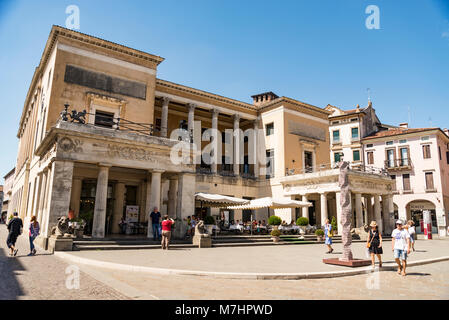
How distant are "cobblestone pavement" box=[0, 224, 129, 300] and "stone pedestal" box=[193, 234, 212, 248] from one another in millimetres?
7238

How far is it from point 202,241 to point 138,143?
623 centimetres

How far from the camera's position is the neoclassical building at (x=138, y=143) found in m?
15.7

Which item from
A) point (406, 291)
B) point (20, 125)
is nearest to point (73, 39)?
point (406, 291)

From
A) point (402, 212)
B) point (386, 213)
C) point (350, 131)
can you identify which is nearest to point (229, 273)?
point (386, 213)

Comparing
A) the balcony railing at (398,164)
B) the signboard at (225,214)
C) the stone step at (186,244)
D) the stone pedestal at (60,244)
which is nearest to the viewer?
the stone pedestal at (60,244)

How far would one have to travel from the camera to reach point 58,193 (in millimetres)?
14305

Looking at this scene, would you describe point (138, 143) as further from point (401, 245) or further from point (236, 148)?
point (236, 148)

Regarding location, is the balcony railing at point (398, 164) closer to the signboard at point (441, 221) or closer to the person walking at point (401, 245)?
the signboard at point (441, 221)

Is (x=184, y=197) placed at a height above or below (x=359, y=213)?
above

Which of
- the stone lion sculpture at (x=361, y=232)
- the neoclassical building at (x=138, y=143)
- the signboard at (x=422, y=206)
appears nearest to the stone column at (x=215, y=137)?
the neoclassical building at (x=138, y=143)

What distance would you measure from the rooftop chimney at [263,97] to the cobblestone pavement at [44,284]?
1335 inches

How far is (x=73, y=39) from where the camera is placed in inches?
894
